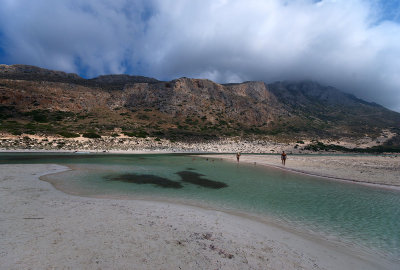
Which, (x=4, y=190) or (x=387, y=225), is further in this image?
(x=4, y=190)

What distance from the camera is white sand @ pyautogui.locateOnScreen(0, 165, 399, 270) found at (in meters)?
4.79

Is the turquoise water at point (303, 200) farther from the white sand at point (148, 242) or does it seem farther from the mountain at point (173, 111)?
the mountain at point (173, 111)

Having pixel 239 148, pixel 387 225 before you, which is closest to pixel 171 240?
pixel 387 225

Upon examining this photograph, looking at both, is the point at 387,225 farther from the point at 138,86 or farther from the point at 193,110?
the point at 138,86

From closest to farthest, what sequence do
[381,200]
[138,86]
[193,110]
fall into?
→ [381,200]
[193,110]
[138,86]

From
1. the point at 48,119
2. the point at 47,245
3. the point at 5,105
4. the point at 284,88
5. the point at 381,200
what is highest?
the point at 284,88

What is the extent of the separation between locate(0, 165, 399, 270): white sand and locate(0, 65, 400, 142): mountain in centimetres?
5462

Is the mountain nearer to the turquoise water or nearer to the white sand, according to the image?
the turquoise water

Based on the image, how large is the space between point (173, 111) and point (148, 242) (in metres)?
87.0

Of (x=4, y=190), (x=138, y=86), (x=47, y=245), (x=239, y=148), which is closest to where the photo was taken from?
(x=47, y=245)

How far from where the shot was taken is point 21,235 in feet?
18.7

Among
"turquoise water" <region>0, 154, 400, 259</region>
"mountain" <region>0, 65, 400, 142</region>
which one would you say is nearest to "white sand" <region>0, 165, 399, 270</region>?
"turquoise water" <region>0, 154, 400, 259</region>

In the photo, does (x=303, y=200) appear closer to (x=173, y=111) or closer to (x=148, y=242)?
(x=148, y=242)

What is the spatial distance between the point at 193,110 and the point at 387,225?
292 feet
